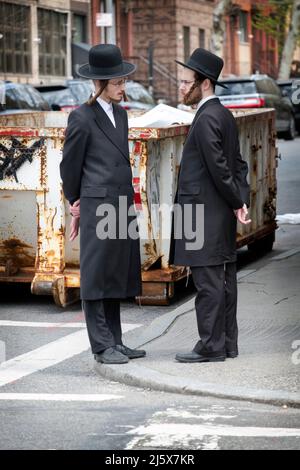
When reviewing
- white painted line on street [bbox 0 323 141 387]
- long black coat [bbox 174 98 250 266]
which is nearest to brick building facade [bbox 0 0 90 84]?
white painted line on street [bbox 0 323 141 387]

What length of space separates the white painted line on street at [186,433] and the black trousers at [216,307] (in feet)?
4.96

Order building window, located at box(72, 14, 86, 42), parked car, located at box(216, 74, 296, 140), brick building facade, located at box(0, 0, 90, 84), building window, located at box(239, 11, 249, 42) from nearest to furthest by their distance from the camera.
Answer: parked car, located at box(216, 74, 296, 140) → brick building facade, located at box(0, 0, 90, 84) → building window, located at box(72, 14, 86, 42) → building window, located at box(239, 11, 249, 42)

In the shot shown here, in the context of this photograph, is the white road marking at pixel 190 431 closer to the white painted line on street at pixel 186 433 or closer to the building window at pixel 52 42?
the white painted line on street at pixel 186 433

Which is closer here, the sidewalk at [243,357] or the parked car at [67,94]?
the sidewalk at [243,357]

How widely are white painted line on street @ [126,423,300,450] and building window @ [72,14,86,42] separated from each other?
4606cm

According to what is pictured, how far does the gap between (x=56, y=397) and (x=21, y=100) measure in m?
21.3

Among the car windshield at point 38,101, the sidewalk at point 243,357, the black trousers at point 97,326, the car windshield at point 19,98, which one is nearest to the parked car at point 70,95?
the car windshield at point 38,101

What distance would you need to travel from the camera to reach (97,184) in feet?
26.4

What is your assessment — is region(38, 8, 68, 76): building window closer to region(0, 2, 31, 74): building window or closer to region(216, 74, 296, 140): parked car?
region(0, 2, 31, 74): building window

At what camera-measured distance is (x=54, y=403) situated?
722 centimetres

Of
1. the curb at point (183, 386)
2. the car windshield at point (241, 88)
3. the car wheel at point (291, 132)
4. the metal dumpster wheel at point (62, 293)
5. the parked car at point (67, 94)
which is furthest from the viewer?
the car wheel at point (291, 132)

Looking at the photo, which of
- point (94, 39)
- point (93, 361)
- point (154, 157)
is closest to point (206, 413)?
point (93, 361)

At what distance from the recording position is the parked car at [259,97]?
3319cm

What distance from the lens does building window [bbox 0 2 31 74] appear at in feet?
148
